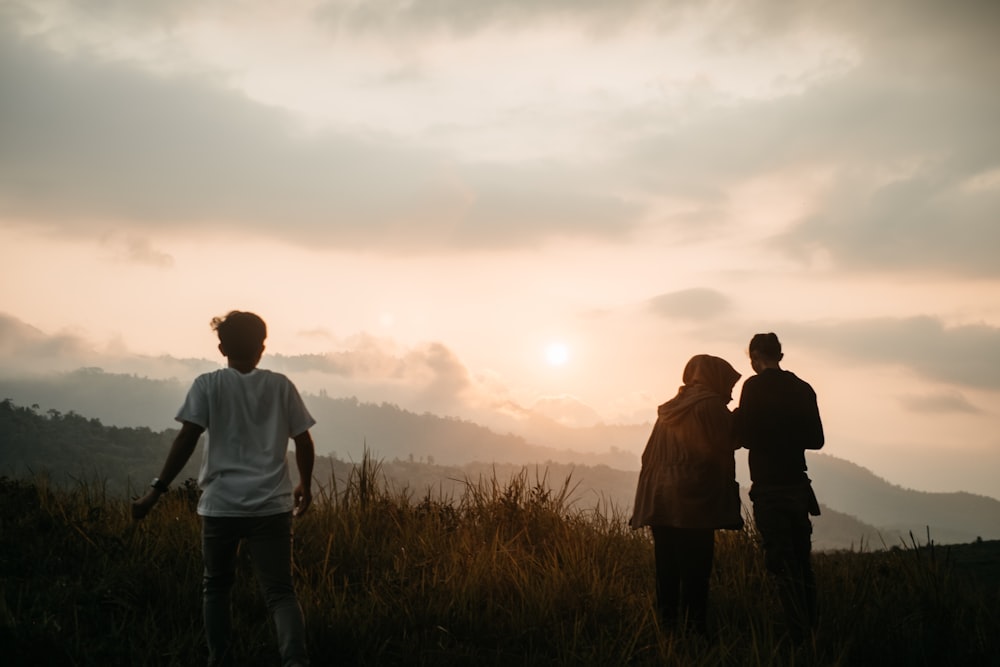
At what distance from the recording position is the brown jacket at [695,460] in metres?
5.79

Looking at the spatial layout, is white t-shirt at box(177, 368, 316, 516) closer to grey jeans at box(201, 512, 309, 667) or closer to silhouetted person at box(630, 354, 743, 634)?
grey jeans at box(201, 512, 309, 667)

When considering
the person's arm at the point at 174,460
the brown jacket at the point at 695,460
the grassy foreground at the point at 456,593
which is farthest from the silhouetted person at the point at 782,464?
the person's arm at the point at 174,460

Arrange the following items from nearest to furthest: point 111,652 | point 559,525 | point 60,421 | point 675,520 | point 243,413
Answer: point 243,413 < point 111,652 < point 675,520 < point 559,525 < point 60,421

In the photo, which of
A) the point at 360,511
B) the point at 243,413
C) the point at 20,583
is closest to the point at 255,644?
the point at 243,413

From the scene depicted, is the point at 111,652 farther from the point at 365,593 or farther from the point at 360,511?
the point at 360,511

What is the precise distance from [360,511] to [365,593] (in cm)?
214

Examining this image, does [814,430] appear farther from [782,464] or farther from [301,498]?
[301,498]

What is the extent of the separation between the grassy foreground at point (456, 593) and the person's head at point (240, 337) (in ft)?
5.92

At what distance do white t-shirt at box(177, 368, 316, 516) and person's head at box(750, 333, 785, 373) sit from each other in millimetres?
3506

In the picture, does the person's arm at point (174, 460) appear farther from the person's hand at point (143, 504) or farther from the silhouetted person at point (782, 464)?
the silhouetted person at point (782, 464)

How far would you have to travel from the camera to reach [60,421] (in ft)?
356

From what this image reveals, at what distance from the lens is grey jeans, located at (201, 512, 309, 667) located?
14.9 feet

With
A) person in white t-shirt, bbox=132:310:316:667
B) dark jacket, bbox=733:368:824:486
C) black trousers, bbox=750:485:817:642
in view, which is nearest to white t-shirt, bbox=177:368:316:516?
person in white t-shirt, bbox=132:310:316:667

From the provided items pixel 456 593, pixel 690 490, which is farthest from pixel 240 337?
pixel 690 490
